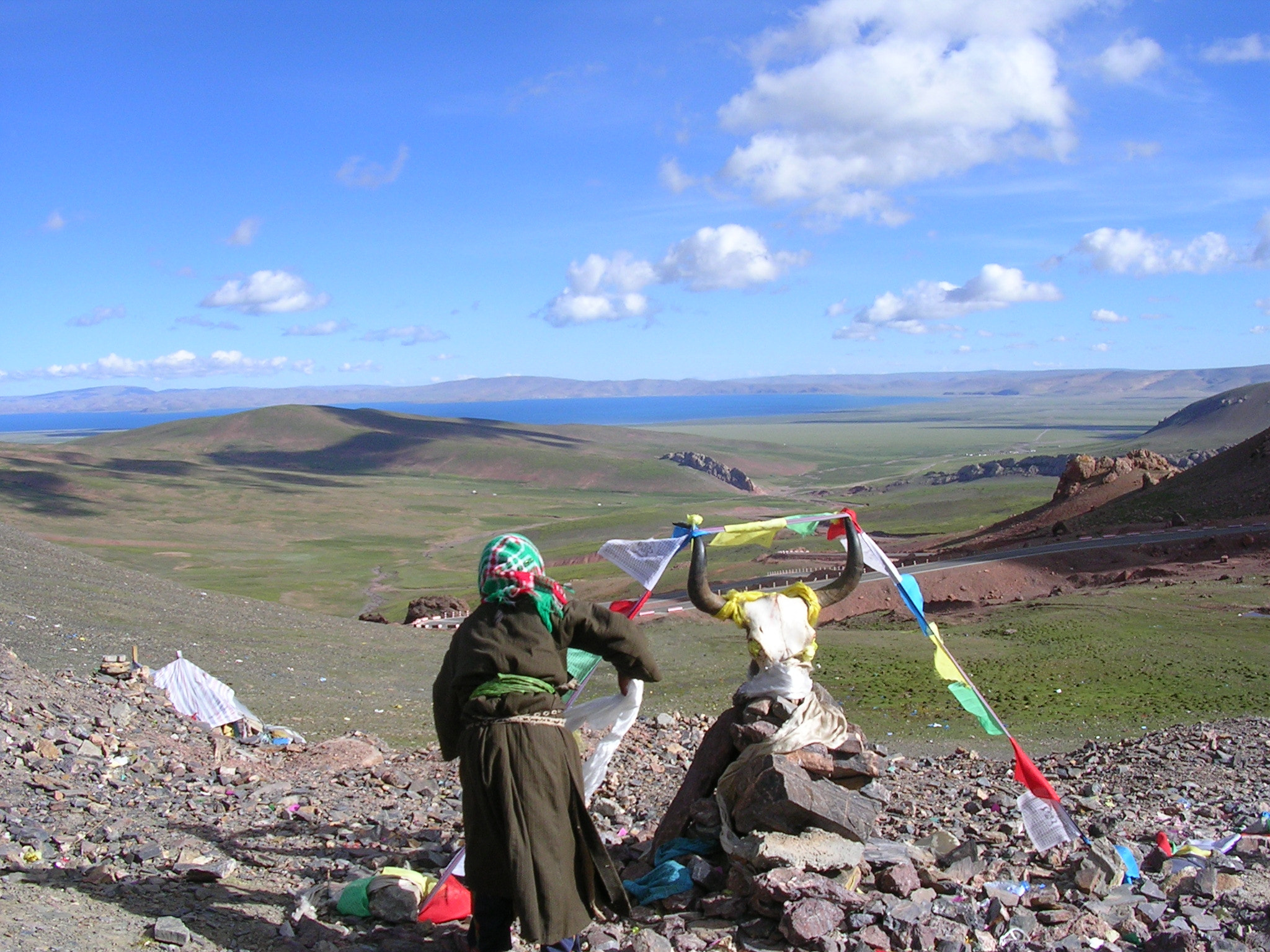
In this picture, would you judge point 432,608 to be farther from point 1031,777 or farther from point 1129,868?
point 1129,868

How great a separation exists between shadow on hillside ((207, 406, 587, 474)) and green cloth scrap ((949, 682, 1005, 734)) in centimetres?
14640

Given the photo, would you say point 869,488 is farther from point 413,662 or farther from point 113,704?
point 113,704

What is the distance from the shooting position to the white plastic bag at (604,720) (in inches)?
243

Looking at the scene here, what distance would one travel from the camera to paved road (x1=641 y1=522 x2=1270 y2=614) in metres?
35.7

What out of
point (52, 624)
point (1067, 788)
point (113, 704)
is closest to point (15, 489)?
point (52, 624)

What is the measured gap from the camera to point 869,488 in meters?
124

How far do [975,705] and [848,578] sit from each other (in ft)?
4.85

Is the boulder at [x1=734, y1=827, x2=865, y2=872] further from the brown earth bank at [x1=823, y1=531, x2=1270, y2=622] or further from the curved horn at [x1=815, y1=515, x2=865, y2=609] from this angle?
the brown earth bank at [x1=823, y1=531, x2=1270, y2=622]

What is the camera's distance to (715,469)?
148625 mm

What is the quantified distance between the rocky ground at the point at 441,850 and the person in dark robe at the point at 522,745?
69cm

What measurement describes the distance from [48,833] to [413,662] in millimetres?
15022

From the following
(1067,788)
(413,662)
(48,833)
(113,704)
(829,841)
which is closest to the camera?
(829,841)

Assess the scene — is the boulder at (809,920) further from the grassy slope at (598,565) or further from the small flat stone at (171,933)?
the grassy slope at (598,565)

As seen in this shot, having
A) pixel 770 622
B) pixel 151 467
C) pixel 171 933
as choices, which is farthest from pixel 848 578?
pixel 151 467
